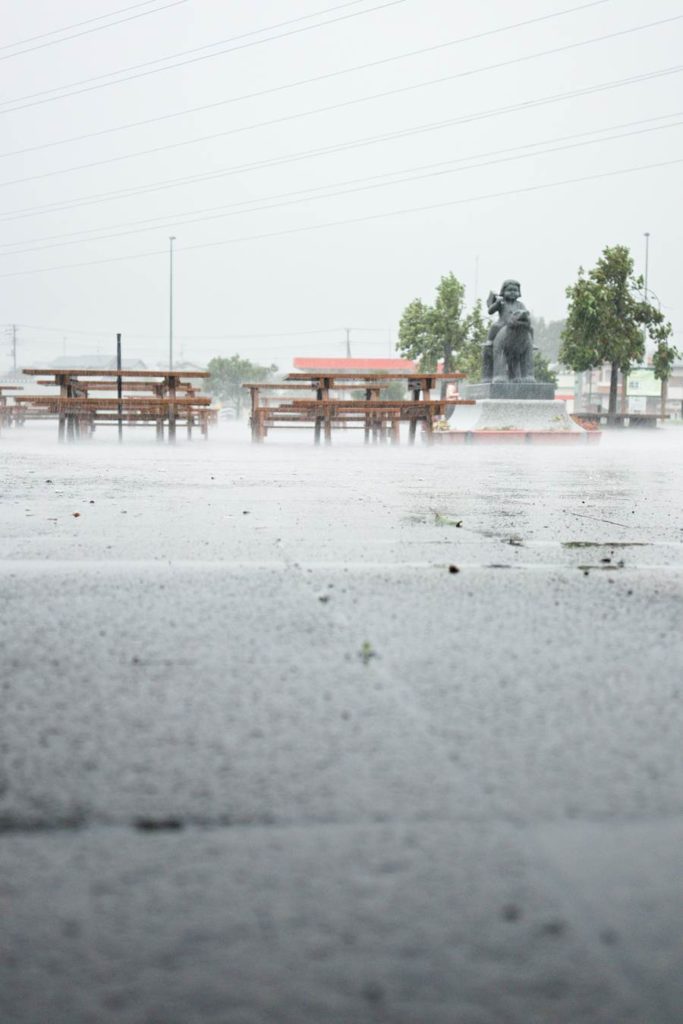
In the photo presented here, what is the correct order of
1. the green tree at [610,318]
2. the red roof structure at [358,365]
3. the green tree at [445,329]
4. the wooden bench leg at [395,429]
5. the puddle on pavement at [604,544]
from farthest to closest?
the red roof structure at [358,365] → the green tree at [445,329] → the green tree at [610,318] → the wooden bench leg at [395,429] → the puddle on pavement at [604,544]

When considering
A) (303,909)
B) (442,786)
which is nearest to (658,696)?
A: (442,786)

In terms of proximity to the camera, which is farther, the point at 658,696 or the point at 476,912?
the point at 658,696

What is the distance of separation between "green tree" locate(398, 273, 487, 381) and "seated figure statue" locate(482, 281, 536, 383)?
3433 centimetres

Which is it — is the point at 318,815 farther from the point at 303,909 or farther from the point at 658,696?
the point at 658,696

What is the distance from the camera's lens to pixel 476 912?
1539 millimetres

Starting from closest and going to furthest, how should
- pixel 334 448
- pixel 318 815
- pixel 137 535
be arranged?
pixel 318 815
pixel 137 535
pixel 334 448

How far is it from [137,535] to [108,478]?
183 inches

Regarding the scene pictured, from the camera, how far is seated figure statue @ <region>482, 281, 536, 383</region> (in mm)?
24406

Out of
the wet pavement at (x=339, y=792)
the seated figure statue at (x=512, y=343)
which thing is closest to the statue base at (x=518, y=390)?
the seated figure statue at (x=512, y=343)

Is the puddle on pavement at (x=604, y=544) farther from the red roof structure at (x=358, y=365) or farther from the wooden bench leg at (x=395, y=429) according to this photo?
the red roof structure at (x=358, y=365)

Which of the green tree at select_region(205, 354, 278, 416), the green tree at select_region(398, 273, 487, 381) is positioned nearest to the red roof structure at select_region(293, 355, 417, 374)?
the green tree at select_region(205, 354, 278, 416)

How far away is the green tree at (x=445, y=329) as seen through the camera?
5978 cm

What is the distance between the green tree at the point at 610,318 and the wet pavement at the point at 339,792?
150 ft

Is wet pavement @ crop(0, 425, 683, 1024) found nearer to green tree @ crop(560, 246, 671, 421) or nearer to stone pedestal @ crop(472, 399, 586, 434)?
stone pedestal @ crop(472, 399, 586, 434)
